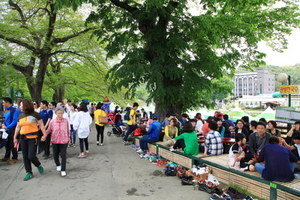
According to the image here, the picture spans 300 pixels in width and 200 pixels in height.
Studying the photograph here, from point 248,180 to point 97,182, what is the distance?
336 cm

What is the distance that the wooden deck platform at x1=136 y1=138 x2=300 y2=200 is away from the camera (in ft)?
12.3

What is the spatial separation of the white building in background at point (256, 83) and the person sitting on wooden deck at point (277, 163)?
341 feet

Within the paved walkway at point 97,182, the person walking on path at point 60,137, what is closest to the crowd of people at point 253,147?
the paved walkway at point 97,182

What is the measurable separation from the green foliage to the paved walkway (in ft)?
10.2

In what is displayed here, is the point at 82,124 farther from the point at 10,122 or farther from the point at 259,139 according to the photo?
the point at 259,139

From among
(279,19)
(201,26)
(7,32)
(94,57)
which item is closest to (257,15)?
(279,19)

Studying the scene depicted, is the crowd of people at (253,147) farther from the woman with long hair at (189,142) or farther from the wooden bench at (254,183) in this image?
the wooden bench at (254,183)

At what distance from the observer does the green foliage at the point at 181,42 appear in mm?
8375

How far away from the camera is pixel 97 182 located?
5.22m

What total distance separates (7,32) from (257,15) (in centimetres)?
1314

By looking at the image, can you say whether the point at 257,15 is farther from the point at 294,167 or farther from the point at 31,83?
the point at 31,83

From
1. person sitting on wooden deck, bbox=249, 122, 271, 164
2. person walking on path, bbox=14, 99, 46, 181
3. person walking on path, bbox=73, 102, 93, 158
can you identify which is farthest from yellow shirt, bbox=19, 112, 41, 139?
person sitting on wooden deck, bbox=249, 122, 271, 164

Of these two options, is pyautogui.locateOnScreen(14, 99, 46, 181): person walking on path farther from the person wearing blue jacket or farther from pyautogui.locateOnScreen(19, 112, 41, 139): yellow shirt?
the person wearing blue jacket

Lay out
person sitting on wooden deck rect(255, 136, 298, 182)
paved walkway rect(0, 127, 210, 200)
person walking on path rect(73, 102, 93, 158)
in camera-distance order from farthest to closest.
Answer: person walking on path rect(73, 102, 93, 158)
paved walkway rect(0, 127, 210, 200)
person sitting on wooden deck rect(255, 136, 298, 182)
